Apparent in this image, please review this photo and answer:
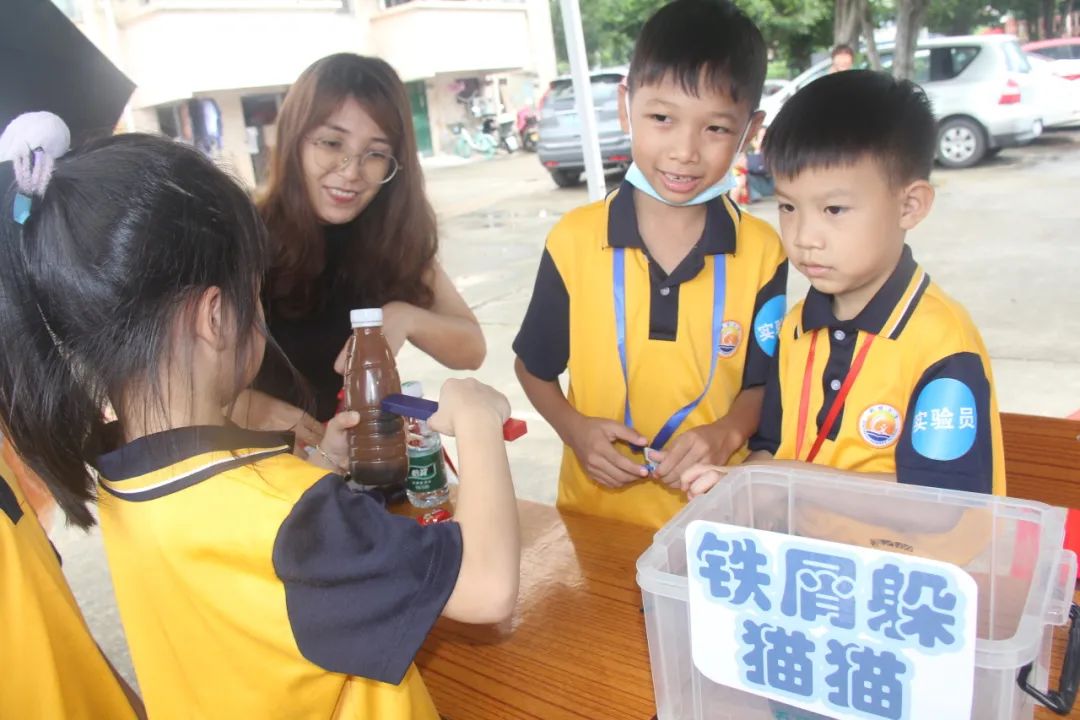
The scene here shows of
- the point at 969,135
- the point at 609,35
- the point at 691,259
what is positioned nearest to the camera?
the point at 691,259

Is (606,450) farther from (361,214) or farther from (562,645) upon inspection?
(361,214)

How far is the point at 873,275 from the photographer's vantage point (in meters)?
1.16

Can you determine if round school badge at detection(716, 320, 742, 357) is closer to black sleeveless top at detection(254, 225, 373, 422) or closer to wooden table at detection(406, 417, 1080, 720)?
wooden table at detection(406, 417, 1080, 720)

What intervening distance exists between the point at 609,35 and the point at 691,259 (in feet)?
11.3

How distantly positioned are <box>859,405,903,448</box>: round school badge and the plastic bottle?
750 millimetres

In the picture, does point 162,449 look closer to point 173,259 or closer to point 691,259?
point 173,259

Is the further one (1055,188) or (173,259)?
(1055,188)

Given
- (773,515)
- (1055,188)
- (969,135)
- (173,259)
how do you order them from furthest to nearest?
(969,135) → (1055,188) → (773,515) → (173,259)

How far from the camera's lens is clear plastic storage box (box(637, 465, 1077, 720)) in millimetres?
754

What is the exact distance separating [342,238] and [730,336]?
0.91 meters

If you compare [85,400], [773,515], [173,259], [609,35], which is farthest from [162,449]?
[609,35]

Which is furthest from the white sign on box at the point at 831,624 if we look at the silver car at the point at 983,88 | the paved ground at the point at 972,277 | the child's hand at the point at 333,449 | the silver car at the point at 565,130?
the silver car at the point at 565,130

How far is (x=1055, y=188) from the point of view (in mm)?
7469

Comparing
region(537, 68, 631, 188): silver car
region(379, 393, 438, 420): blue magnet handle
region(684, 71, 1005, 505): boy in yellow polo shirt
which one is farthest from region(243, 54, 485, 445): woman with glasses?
region(537, 68, 631, 188): silver car
